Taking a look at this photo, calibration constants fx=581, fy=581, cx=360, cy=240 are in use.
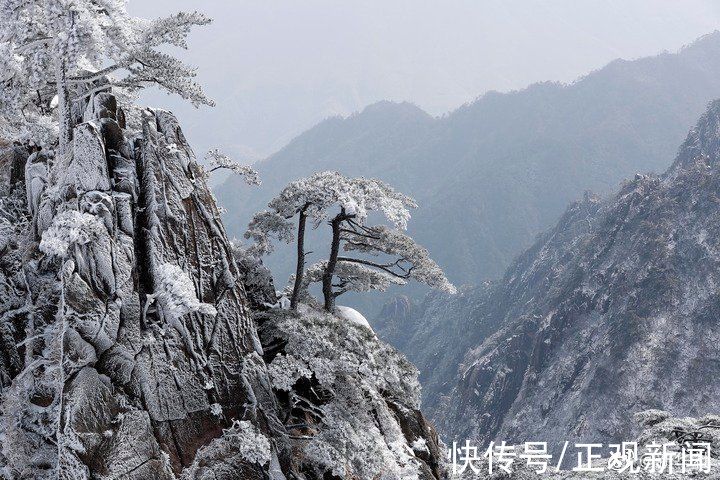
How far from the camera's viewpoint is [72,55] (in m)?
10.9

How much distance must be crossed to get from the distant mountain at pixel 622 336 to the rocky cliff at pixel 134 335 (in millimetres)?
51426

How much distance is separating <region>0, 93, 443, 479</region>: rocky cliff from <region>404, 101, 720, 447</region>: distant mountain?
5143 cm

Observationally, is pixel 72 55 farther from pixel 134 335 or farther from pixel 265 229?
pixel 265 229

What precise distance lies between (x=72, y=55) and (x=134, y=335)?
5.40m

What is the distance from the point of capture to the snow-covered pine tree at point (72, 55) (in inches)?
430

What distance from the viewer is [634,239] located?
72750mm

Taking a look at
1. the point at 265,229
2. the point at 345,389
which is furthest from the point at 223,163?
the point at 345,389

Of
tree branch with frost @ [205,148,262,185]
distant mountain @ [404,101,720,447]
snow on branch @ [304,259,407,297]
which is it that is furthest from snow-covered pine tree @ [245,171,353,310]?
distant mountain @ [404,101,720,447]

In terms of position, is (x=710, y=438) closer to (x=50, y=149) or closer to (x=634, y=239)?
(x=50, y=149)

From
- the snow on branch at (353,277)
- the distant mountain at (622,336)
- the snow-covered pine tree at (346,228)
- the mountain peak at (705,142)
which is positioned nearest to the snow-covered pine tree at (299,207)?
the snow-covered pine tree at (346,228)

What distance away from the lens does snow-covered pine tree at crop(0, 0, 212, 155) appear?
10.9 meters

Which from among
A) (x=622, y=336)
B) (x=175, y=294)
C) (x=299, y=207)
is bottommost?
(x=175, y=294)

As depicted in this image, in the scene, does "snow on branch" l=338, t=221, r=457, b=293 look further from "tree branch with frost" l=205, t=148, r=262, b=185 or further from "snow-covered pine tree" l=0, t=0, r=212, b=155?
"snow-covered pine tree" l=0, t=0, r=212, b=155

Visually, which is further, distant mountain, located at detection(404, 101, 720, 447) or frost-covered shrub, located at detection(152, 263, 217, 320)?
distant mountain, located at detection(404, 101, 720, 447)
